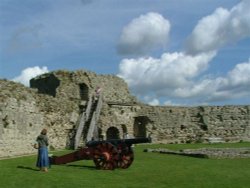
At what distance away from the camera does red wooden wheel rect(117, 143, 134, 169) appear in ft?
47.8

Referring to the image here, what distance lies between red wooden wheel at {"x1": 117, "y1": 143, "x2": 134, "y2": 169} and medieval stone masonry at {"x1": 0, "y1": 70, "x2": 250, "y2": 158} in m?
6.97

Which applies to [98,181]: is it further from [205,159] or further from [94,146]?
[205,159]

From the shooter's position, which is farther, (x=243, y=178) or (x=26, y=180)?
(x=243, y=178)

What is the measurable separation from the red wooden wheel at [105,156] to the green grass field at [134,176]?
24 centimetres

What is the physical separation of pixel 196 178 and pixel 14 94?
36.4 feet

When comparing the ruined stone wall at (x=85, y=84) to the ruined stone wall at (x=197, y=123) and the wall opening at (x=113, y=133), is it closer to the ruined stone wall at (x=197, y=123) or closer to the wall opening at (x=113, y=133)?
the ruined stone wall at (x=197, y=123)

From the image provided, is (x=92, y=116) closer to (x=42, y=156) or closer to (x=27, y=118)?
(x=27, y=118)

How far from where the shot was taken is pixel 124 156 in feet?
48.0

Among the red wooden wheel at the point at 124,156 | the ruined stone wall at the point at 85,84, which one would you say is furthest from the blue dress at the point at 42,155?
the ruined stone wall at the point at 85,84

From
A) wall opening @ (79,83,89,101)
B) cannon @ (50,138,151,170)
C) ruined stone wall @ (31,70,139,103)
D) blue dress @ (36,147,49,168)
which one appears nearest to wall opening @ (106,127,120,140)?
ruined stone wall @ (31,70,139,103)

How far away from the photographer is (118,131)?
29.2 meters

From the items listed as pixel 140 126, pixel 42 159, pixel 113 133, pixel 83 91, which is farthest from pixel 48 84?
pixel 42 159

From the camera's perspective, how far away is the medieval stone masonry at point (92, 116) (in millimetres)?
20891

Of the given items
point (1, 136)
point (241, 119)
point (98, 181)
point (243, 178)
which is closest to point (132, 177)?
point (98, 181)
